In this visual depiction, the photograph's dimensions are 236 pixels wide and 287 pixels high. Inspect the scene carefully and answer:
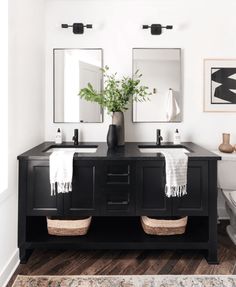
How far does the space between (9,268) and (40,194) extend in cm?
54

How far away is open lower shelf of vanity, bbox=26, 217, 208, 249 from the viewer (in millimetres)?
2291

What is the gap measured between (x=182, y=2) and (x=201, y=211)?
2.06m

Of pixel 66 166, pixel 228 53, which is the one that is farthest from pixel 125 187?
pixel 228 53

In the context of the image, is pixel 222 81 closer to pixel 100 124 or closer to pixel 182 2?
pixel 182 2

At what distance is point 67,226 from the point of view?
2.35 meters

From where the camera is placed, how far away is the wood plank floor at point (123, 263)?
7.08ft

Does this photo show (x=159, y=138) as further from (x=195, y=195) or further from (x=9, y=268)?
(x=9, y=268)

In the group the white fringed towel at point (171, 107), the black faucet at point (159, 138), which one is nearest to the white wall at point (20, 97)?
the black faucet at point (159, 138)

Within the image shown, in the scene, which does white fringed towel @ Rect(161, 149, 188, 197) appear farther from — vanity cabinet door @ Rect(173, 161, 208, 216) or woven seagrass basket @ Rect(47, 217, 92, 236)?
woven seagrass basket @ Rect(47, 217, 92, 236)

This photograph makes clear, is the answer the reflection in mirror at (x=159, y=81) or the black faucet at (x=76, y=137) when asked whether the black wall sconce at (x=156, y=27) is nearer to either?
the reflection in mirror at (x=159, y=81)

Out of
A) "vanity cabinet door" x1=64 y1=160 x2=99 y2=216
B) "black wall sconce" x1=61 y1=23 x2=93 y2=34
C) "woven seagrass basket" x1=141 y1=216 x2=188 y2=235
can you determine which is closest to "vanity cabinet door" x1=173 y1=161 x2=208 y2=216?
"woven seagrass basket" x1=141 y1=216 x2=188 y2=235

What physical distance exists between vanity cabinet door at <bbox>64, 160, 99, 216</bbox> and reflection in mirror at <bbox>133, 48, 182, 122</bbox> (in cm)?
100

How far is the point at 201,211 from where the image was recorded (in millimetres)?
2250

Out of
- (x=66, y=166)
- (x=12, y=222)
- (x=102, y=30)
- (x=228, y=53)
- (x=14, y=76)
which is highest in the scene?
(x=102, y=30)
